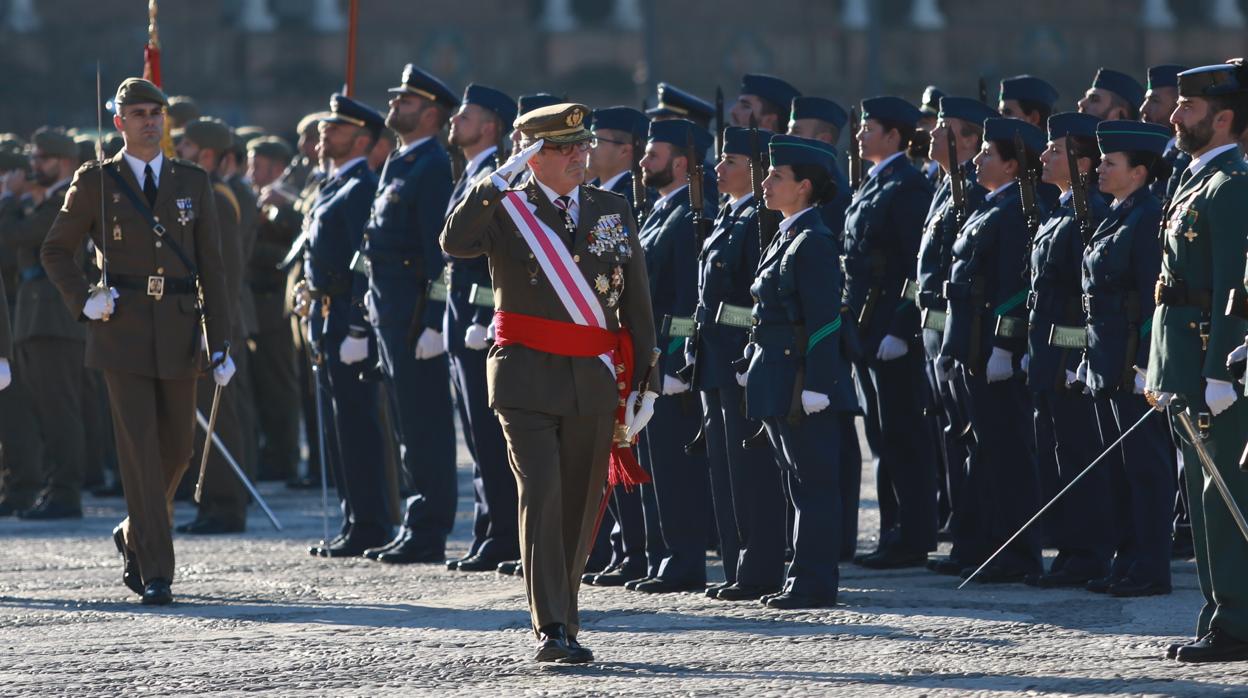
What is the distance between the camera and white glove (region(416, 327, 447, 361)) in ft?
35.5

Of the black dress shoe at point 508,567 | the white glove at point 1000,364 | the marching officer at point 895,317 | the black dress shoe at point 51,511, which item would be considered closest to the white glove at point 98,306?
the black dress shoe at point 508,567

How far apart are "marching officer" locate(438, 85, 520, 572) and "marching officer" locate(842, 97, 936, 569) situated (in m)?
1.58

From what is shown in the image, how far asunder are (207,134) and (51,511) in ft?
7.51

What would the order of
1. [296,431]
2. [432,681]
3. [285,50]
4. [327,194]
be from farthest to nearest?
[285,50], [296,431], [327,194], [432,681]

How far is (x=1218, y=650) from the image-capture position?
7668 mm

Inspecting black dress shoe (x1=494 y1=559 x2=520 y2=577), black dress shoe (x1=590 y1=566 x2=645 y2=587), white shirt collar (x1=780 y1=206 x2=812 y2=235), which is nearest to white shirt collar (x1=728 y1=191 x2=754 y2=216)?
white shirt collar (x1=780 y1=206 x2=812 y2=235)

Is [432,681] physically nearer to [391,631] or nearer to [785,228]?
[391,631]

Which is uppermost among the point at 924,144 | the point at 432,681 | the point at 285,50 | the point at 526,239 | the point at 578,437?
the point at 285,50

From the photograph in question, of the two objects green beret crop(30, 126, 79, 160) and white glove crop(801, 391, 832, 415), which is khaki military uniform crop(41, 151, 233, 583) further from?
green beret crop(30, 126, 79, 160)

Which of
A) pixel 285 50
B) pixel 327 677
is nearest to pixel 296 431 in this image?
pixel 327 677

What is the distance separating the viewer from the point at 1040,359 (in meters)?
9.68

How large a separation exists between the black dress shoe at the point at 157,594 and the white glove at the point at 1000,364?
3.45 m

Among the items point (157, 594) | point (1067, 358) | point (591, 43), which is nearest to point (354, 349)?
point (157, 594)

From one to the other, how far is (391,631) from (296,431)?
675cm
